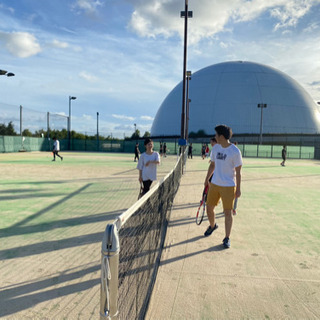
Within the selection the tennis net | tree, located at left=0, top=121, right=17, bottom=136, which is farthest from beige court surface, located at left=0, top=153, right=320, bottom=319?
tree, located at left=0, top=121, right=17, bottom=136

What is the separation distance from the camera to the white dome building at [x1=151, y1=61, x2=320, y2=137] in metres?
70.9

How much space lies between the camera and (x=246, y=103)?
235 ft

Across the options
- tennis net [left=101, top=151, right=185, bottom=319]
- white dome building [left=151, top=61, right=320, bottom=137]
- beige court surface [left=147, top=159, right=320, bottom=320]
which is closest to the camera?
tennis net [left=101, top=151, right=185, bottom=319]

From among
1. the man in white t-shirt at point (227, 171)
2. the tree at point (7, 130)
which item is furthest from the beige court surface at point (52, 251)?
the tree at point (7, 130)

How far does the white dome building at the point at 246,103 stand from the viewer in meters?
70.9

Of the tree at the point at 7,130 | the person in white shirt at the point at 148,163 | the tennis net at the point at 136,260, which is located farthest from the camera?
the tree at the point at 7,130

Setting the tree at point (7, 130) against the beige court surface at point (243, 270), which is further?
the tree at point (7, 130)

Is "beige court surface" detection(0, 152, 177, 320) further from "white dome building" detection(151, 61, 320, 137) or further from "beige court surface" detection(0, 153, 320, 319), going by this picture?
"white dome building" detection(151, 61, 320, 137)

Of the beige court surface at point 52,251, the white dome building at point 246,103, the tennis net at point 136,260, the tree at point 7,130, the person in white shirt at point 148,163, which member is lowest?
the beige court surface at point 52,251

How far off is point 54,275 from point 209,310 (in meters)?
1.92

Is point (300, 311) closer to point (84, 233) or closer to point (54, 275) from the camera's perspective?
point (54, 275)

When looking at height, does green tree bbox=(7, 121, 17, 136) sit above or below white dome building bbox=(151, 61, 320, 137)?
below

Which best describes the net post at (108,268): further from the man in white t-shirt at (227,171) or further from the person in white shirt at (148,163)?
the person in white shirt at (148,163)

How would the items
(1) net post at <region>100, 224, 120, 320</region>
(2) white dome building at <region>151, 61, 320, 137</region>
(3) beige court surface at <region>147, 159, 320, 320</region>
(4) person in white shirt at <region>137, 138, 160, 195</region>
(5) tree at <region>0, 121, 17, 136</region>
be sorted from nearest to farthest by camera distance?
(1) net post at <region>100, 224, 120, 320</region> < (3) beige court surface at <region>147, 159, 320, 320</region> < (4) person in white shirt at <region>137, 138, 160, 195</region> < (5) tree at <region>0, 121, 17, 136</region> < (2) white dome building at <region>151, 61, 320, 137</region>
